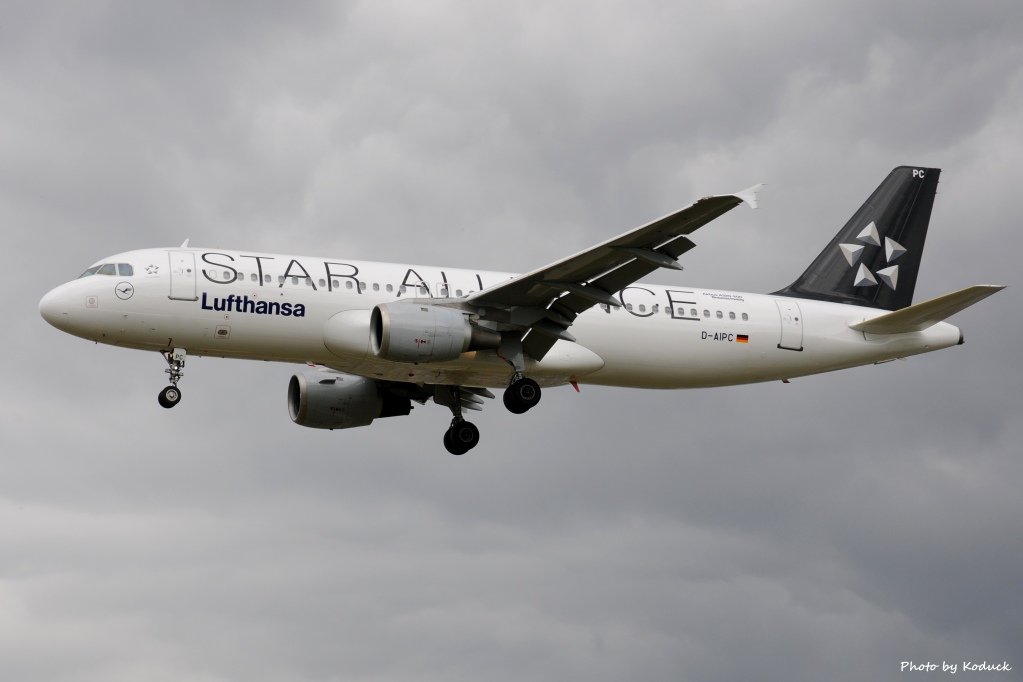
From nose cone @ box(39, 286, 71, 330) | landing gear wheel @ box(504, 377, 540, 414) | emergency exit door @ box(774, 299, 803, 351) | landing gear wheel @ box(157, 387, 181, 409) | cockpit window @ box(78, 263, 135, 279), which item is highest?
cockpit window @ box(78, 263, 135, 279)

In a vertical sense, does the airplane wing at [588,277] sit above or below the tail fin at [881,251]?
below

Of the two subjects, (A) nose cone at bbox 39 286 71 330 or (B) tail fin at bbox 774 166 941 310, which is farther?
(B) tail fin at bbox 774 166 941 310

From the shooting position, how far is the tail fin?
146 feet

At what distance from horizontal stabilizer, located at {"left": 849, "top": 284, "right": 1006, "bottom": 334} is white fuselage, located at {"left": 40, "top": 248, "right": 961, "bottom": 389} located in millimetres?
281

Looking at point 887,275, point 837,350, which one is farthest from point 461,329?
point 887,275

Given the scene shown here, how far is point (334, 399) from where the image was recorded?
42.9 m

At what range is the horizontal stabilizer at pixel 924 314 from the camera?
125ft

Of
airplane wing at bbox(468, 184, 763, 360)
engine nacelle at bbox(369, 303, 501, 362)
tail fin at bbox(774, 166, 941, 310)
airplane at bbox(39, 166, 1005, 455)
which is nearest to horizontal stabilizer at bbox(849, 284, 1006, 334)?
airplane at bbox(39, 166, 1005, 455)

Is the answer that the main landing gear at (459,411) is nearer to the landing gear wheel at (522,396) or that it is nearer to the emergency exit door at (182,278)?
the landing gear wheel at (522,396)

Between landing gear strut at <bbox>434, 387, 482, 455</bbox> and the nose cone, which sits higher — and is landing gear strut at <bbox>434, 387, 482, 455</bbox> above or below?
below

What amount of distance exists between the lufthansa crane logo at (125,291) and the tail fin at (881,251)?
19.3 metres

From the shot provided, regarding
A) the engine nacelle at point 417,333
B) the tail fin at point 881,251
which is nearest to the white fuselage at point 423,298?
the engine nacelle at point 417,333

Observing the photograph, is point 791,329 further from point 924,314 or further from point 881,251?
point 881,251

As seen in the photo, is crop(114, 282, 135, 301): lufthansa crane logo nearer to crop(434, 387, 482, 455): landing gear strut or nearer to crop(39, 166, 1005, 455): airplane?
crop(39, 166, 1005, 455): airplane
